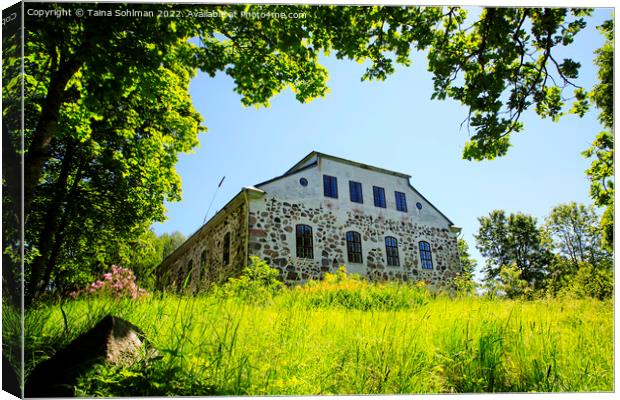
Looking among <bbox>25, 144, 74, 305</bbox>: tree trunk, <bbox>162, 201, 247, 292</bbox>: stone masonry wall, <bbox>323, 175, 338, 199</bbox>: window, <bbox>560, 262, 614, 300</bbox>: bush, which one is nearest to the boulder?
<bbox>25, 144, 74, 305</bbox>: tree trunk

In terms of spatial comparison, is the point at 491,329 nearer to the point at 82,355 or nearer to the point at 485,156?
the point at 485,156

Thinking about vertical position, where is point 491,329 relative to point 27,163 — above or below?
below

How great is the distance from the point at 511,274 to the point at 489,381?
10.5 feet

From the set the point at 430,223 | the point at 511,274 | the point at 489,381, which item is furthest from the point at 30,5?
the point at 430,223

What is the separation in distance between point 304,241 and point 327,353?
8.73 metres

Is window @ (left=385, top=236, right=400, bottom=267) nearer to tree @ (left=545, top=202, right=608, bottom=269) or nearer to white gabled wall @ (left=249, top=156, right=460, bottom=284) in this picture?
white gabled wall @ (left=249, top=156, right=460, bottom=284)

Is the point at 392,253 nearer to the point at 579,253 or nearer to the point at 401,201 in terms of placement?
the point at 401,201

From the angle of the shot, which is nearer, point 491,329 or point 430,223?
point 491,329

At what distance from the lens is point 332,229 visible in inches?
476

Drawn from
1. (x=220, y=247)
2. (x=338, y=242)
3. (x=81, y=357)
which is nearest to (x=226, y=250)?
(x=220, y=247)

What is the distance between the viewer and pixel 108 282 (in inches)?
177

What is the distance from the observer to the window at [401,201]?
13.4 m

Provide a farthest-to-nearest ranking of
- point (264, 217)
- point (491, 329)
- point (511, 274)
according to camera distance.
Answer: point (264, 217)
point (511, 274)
point (491, 329)

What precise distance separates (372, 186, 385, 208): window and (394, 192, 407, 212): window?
587 mm
